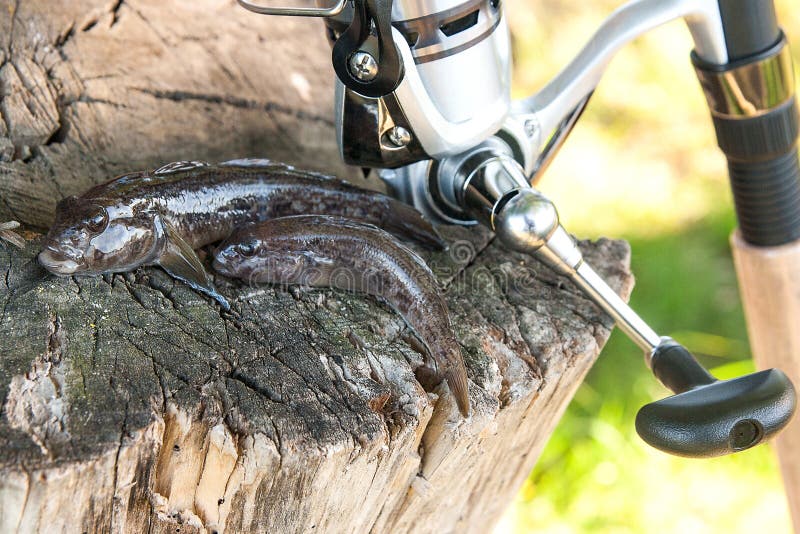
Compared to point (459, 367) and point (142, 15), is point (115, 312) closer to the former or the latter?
point (459, 367)

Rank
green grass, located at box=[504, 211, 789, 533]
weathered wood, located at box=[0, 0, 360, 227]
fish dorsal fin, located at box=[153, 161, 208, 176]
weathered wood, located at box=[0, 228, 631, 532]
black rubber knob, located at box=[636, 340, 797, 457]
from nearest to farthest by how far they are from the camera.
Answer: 1. weathered wood, located at box=[0, 228, 631, 532]
2. black rubber knob, located at box=[636, 340, 797, 457]
3. fish dorsal fin, located at box=[153, 161, 208, 176]
4. weathered wood, located at box=[0, 0, 360, 227]
5. green grass, located at box=[504, 211, 789, 533]

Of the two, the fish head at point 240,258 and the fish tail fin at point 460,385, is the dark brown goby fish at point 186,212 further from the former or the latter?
the fish tail fin at point 460,385

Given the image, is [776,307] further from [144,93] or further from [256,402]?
[144,93]

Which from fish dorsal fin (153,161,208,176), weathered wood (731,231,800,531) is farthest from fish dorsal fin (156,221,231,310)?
weathered wood (731,231,800,531)

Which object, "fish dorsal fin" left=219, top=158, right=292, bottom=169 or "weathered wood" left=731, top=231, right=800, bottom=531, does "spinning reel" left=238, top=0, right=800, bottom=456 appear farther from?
"fish dorsal fin" left=219, top=158, right=292, bottom=169

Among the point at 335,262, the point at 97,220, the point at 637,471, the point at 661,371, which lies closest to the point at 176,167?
the point at 97,220
